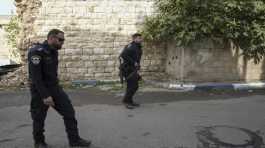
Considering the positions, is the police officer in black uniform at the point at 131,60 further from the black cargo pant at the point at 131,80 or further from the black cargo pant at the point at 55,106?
the black cargo pant at the point at 55,106

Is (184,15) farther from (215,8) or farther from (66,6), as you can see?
(66,6)

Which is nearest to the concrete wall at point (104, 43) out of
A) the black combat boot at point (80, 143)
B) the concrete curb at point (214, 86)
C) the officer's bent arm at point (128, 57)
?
the concrete curb at point (214, 86)

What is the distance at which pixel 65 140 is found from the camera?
185 inches

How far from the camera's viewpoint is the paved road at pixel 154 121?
15.4 ft

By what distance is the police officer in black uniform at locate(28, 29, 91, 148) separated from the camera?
3943 mm

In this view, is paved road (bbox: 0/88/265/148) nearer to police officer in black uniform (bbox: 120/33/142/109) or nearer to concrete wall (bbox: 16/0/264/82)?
police officer in black uniform (bbox: 120/33/142/109)

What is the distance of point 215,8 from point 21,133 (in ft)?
21.6

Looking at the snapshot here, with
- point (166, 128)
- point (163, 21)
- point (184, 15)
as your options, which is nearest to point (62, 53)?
point (163, 21)

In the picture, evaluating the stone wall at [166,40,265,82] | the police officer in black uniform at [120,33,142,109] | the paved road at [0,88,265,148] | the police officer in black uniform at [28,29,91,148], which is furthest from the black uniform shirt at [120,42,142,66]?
the stone wall at [166,40,265,82]

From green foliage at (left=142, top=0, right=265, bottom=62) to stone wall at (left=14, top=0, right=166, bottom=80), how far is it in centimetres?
110

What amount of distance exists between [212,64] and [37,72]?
694cm

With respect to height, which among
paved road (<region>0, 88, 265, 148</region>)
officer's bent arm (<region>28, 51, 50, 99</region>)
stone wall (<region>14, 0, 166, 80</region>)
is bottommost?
paved road (<region>0, 88, 265, 148</region>)

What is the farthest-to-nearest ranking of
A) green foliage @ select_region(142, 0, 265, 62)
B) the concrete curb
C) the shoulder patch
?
1. the concrete curb
2. green foliage @ select_region(142, 0, 265, 62)
3. the shoulder patch

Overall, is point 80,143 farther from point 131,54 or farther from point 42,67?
point 131,54
